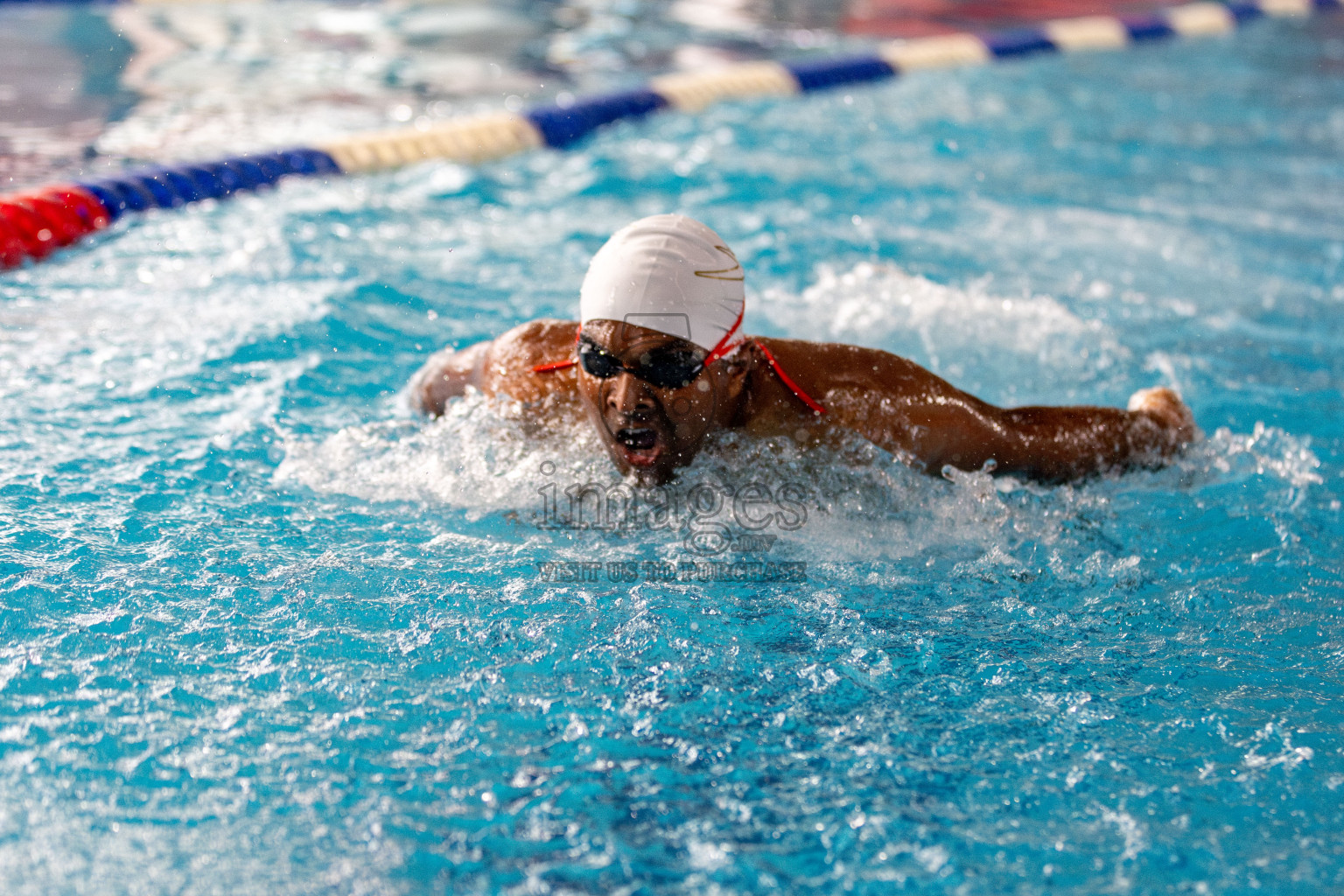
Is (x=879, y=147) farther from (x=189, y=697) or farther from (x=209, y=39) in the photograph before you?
(x=189, y=697)

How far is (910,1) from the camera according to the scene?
12.0m

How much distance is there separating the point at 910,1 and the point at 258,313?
31.6ft

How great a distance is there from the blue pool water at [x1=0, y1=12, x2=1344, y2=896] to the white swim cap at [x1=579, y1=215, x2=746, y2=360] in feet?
1.14

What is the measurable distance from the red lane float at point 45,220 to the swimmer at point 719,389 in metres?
2.20

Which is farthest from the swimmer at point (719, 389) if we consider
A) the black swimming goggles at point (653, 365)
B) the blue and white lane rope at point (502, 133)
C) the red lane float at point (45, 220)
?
the blue and white lane rope at point (502, 133)

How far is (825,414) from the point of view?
2.81 meters

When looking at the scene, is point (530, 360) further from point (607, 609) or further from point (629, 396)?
point (607, 609)

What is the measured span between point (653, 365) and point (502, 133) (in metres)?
4.05

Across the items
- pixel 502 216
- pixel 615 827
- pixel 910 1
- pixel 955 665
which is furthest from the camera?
pixel 910 1

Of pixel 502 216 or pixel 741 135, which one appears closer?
pixel 502 216

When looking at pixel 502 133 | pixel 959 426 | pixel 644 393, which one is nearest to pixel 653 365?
pixel 644 393

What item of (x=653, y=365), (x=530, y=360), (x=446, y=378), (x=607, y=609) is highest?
(x=653, y=365)

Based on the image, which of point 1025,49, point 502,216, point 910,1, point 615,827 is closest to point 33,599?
point 615,827

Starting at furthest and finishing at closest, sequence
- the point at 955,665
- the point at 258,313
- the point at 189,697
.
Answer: the point at 258,313
the point at 955,665
the point at 189,697
